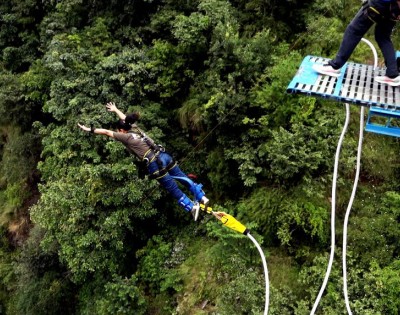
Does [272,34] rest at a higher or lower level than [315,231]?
higher

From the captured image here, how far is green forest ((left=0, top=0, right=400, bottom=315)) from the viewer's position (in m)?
7.21

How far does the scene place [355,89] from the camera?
Result: 4699mm

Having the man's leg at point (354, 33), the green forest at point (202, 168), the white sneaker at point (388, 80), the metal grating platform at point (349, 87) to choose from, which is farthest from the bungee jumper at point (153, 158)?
the white sneaker at point (388, 80)

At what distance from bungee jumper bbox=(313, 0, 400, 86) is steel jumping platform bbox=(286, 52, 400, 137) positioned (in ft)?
0.29

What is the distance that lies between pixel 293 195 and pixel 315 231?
0.77 m

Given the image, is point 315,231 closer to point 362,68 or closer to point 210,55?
point 362,68

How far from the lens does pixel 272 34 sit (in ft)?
30.3

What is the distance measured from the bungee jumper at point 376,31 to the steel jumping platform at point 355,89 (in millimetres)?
88

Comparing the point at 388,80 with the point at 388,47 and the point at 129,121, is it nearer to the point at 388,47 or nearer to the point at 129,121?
the point at 388,47

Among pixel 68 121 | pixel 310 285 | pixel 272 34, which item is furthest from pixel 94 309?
pixel 272 34

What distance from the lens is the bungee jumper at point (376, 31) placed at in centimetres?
444

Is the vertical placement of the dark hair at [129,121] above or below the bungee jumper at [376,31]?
below

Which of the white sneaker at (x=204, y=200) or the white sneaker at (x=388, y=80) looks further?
the white sneaker at (x=204, y=200)

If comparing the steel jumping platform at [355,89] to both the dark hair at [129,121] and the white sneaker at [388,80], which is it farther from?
the dark hair at [129,121]
